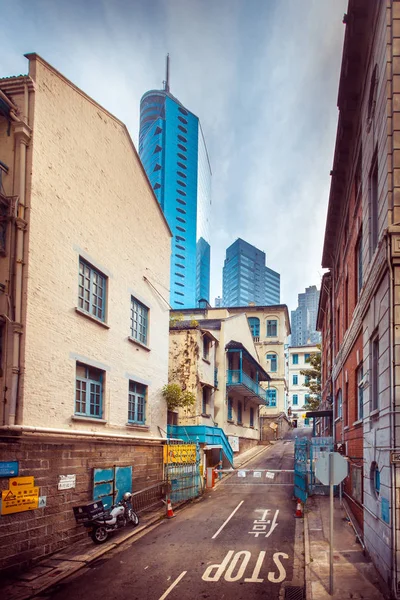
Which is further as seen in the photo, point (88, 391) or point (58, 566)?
point (88, 391)

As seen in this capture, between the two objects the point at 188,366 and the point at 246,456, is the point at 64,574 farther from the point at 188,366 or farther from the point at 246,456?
the point at 246,456

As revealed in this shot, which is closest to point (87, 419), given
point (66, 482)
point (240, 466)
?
point (66, 482)

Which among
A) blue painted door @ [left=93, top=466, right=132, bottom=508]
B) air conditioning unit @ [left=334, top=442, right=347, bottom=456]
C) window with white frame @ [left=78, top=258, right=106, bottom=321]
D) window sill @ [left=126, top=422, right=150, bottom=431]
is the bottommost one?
blue painted door @ [left=93, top=466, right=132, bottom=508]

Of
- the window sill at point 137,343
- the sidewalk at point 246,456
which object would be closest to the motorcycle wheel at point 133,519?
the window sill at point 137,343

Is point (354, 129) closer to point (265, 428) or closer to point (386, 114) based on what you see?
point (386, 114)

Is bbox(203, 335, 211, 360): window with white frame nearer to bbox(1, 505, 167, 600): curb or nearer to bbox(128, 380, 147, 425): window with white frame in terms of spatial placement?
bbox(128, 380, 147, 425): window with white frame

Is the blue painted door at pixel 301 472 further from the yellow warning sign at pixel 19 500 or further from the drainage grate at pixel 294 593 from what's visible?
the yellow warning sign at pixel 19 500

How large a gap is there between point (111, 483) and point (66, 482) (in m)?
3.25

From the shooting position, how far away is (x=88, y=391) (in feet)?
60.3

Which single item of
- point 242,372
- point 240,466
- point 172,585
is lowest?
point 240,466

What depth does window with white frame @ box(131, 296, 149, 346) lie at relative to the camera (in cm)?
2292

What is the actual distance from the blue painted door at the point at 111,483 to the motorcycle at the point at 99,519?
74 centimetres

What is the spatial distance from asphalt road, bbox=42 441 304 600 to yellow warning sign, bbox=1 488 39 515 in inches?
81.0

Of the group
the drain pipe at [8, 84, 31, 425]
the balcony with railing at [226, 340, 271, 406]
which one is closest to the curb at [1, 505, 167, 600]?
the drain pipe at [8, 84, 31, 425]
